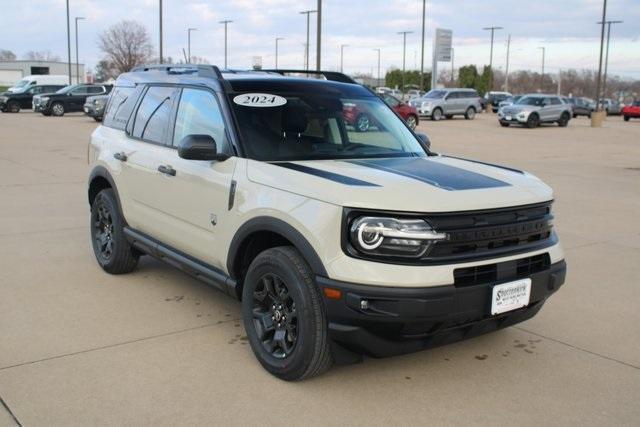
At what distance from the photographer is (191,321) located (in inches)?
191

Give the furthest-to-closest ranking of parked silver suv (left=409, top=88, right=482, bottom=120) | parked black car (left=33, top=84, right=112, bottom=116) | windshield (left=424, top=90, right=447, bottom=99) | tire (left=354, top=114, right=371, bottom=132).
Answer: windshield (left=424, top=90, right=447, bottom=99) → parked silver suv (left=409, top=88, right=482, bottom=120) → parked black car (left=33, top=84, right=112, bottom=116) → tire (left=354, top=114, right=371, bottom=132)

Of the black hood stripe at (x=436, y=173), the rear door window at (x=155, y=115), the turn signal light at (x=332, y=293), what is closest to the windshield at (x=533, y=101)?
the rear door window at (x=155, y=115)

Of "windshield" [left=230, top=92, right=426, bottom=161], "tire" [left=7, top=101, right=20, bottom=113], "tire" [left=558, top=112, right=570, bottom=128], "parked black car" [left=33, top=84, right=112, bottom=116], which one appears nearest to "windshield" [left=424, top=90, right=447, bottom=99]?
"tire" [left=558, top=112, right=570, bottom=128]

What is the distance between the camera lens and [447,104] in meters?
38.1

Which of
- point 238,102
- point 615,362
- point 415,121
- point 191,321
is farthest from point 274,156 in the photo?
point 415,121

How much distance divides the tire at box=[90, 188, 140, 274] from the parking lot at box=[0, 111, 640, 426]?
159mm

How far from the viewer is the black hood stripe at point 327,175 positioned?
362 centimetres

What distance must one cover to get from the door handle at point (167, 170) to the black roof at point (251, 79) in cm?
65

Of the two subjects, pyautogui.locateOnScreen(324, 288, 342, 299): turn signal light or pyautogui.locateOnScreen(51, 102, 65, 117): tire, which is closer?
pyautogui.locateOnScreen(324, 288, 342, 299): turn signal light

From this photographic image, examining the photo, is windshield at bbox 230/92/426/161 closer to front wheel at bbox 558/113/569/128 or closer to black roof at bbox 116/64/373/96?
black roof at bbox 116/64/373/96

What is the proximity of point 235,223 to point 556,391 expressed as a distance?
84.2 inches

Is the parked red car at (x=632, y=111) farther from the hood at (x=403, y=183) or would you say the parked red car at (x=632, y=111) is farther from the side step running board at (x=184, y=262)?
the side step running board at (x=184, y=262)

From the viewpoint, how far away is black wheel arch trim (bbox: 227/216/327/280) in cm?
351

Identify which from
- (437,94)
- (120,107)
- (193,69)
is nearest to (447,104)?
(437,94)
